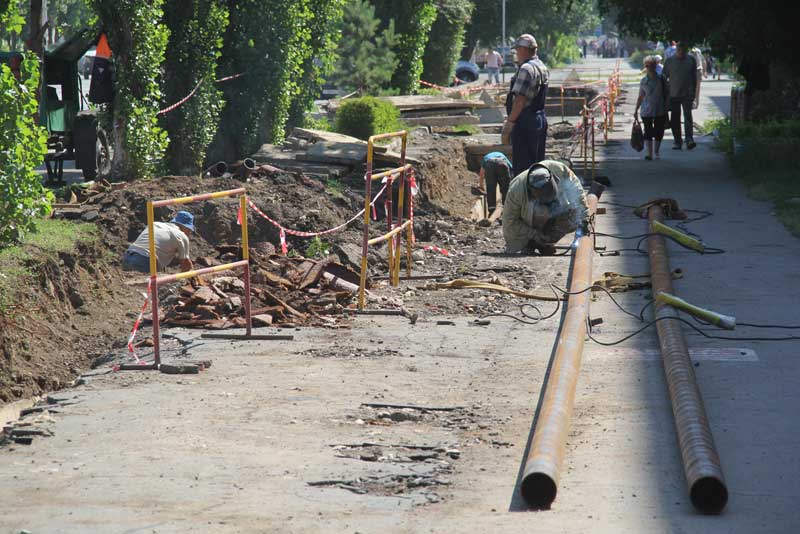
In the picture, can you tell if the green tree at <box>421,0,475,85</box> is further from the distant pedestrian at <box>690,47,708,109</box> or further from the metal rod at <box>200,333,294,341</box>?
the metal rod at <box>200,333,294,341</box>

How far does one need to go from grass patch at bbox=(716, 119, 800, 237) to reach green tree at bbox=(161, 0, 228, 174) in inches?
331

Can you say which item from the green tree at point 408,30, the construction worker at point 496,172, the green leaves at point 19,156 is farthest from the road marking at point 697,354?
the green tree at point 408,30

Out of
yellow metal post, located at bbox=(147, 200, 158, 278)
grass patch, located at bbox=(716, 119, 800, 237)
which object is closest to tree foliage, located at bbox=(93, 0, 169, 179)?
yellow metal post, located at bbox=(147, 200, 158, 278)

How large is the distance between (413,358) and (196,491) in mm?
3182

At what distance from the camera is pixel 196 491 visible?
224 inches

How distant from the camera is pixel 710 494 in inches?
213

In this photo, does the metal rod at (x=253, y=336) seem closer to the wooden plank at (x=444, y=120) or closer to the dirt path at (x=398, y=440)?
the dirt path at (x=398, y=440)

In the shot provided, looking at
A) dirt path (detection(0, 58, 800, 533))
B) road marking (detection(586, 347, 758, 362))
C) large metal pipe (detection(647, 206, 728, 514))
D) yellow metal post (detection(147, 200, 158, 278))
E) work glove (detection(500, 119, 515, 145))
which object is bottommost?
road marking (detection(586, 347, 758, 362))

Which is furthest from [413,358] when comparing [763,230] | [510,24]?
[510,24]

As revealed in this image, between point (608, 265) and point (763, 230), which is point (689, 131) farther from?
point (608, 265)

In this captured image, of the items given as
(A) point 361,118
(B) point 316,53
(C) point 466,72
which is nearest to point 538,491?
(A) point 361,118

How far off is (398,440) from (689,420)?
163 cm

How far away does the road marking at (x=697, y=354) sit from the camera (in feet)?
27.7

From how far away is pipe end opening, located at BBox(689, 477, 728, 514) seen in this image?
17.7 feet
